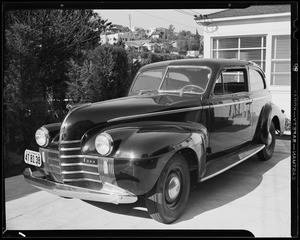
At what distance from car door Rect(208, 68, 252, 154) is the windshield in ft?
0.56

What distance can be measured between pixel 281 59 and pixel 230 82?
1034 mm

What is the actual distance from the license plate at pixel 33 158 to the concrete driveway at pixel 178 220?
0.15 metres

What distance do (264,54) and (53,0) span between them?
6.35ft

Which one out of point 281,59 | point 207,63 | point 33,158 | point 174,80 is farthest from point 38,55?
point 281,59

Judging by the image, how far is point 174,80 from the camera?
10.6 ft

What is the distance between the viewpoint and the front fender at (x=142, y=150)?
2432mm

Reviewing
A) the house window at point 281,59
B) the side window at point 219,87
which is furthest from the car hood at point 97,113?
the house window at point 281,59

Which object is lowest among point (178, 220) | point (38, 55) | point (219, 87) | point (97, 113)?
point (178, 220)

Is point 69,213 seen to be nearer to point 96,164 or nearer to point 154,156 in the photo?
point 96,164

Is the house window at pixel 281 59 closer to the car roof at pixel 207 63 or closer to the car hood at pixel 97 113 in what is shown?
the car roof at pixel 207 63

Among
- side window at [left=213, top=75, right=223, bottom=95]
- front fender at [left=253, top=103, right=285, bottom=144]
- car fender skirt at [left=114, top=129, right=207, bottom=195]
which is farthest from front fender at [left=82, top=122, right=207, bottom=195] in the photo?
front fender at [left=253, top=103, right=285, bottom=144]

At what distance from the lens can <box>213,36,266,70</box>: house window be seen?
118 inches

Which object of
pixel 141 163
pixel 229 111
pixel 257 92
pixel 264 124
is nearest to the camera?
pixel 141 163

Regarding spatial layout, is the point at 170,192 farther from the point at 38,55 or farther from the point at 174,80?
the point at 38,55
